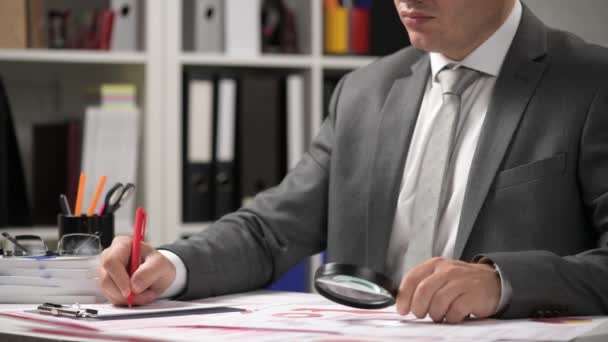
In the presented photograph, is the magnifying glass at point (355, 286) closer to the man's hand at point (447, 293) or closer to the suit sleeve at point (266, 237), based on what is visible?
the man's hand at point (447, 293)

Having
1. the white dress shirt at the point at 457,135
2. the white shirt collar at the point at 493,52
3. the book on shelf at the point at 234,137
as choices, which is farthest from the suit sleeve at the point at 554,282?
the book on shelf at the point at 234,137

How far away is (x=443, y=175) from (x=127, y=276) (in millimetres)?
563

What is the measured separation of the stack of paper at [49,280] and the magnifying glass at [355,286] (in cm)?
38

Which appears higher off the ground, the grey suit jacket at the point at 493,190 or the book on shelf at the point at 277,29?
the book on shelf at the point at 277,29

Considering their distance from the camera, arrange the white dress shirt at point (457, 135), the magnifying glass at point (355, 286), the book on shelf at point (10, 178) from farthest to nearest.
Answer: the book on shelf at point (10, 178) < the white dress shirt at point (457, 135) < the magnifying glass at point (355, 286)

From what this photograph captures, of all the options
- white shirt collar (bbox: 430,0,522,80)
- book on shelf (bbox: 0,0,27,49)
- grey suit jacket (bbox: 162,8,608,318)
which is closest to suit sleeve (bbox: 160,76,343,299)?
grey suit jacket (bbox: 162,8,608,318)

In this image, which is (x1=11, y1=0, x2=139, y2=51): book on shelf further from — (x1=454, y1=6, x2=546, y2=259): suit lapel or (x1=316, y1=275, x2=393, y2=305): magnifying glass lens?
(x1=316, y1=275, x2=393, y2=305): magnifying glass lens

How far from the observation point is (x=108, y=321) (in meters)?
1.12

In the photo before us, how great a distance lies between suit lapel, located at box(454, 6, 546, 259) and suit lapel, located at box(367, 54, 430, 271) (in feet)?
0.56

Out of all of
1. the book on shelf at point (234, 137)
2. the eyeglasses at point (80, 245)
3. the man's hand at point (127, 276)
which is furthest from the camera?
the book on shelf at point (234, 137)

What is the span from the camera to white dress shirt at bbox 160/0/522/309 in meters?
1.52

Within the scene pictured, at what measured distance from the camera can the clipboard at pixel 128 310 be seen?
1.15m

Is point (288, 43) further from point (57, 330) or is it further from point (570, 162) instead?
point (57, 330)

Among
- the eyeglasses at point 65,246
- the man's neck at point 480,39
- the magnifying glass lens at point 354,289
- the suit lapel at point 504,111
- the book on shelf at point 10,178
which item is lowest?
the book on shelf at point 10,178
